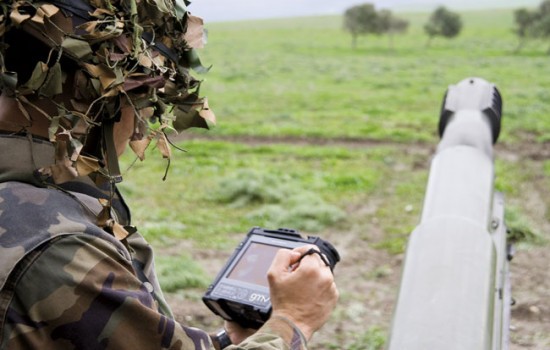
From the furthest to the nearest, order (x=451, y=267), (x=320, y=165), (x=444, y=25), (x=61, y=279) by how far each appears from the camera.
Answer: (x=444, y=25), (x=320, y=165), (x=451, y=267), (x=61, y=279)

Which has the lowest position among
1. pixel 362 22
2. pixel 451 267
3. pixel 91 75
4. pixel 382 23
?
pixel 91 75

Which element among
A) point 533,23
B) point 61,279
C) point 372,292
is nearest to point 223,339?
point 61,279

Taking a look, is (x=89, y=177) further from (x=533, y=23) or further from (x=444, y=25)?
(x=444, y=25)

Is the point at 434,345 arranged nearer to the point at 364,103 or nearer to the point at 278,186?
the point at 278,186

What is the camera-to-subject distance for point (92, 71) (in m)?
1.59

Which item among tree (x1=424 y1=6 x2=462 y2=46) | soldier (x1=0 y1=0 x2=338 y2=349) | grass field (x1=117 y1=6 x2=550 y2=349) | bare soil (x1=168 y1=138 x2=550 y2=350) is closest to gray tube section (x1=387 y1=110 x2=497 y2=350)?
bare soil (x1=168 y1=138 x2=550 y2=350)

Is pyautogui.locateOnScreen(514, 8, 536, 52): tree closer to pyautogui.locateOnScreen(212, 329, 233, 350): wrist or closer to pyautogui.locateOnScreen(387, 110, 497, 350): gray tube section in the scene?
pyautogui.locateOnScreen(387, 110, 497, 350): gray tube section

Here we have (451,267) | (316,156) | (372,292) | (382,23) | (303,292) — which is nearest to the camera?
(303,292)

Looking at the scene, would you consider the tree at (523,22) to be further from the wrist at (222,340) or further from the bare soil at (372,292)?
the wrist at (222,340)

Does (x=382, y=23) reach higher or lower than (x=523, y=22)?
higher

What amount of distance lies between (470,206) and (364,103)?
12659 millimetres

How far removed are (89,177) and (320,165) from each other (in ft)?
28.1

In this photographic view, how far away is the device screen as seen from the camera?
2189mm

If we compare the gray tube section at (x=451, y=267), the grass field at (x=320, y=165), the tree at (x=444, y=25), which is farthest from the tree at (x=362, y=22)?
the gray tube section at (x=451, y=267)
